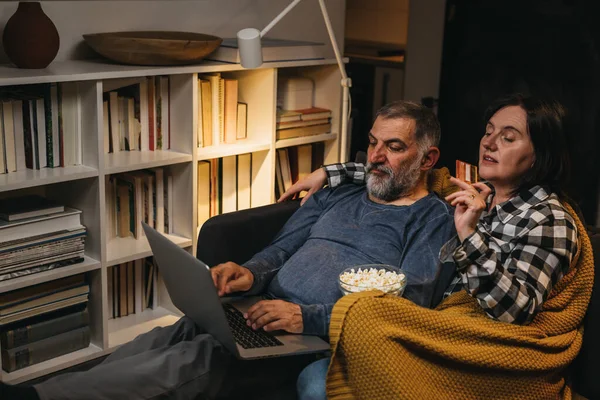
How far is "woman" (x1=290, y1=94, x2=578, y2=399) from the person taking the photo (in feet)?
6.08

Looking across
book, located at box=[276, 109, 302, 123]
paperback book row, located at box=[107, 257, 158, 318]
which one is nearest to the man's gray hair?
book, located at box=[276, 109, 302, 123]

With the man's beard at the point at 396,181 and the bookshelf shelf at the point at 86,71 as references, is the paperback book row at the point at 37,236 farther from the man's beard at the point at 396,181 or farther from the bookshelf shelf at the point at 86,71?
the man's beard at the point at 396,181

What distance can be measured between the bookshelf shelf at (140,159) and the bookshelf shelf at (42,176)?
0.09 metres

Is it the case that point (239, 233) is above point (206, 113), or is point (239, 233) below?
below

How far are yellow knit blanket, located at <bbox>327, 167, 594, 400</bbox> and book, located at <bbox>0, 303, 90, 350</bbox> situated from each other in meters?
1.20

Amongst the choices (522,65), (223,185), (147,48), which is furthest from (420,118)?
(522,65)

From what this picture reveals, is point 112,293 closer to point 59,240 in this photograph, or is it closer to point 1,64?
point 59,240

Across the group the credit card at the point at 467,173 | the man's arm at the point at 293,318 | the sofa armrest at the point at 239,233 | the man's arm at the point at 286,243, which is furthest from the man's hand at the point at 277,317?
the credit card at the point at 467,173

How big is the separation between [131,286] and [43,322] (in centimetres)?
43

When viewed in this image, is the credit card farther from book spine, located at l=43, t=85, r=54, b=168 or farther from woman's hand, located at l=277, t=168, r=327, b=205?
book spine, located at l=43, t=85, r=54, b=168

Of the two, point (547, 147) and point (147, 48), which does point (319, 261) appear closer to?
point (547, 147)

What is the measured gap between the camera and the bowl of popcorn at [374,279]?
1956 mm

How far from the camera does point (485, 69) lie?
3961 mm

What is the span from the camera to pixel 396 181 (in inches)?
90.8
